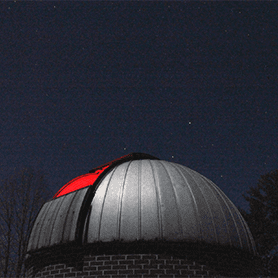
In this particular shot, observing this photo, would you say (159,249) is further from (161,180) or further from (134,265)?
(161,180)

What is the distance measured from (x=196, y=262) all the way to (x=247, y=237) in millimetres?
2595

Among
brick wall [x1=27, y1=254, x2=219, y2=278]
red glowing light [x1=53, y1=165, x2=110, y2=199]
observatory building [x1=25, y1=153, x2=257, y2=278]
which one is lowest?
brick wall [x1=27, y1=254, x2=219, y2=278]

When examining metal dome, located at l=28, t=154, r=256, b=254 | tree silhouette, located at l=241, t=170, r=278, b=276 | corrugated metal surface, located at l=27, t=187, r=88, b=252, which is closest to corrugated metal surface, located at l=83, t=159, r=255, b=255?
metal dome, located at l=28, t=154, r=256, b=254

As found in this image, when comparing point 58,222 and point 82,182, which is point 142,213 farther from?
Result: point 82,182

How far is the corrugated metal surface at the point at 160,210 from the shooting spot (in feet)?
27.4

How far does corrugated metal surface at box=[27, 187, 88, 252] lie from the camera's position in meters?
8.76

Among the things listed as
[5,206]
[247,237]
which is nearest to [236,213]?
[247,237]

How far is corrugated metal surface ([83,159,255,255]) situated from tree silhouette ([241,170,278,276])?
604 inches

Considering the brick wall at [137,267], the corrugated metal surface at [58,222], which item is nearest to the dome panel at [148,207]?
the brick wall at [137,267]

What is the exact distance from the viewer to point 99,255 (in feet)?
27.0

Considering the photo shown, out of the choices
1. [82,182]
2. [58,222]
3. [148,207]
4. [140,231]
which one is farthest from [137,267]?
[82,182]

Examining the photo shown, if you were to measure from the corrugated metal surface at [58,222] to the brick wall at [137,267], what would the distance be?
0.85 m

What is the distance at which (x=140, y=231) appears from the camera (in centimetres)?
822

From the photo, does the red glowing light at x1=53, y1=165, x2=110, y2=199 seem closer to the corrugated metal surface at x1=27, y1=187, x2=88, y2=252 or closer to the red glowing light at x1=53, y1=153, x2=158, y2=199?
the red glowing light at x1=53, y1=153, x2=158, y2=199
